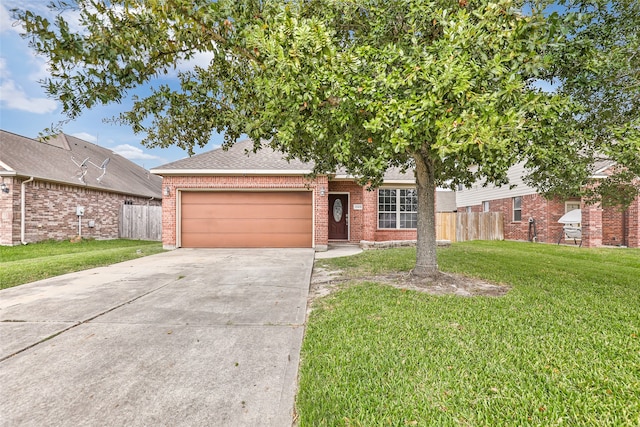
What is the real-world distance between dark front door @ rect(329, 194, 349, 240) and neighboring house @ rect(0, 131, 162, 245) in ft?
30.0

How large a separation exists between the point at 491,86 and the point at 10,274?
28.6ft

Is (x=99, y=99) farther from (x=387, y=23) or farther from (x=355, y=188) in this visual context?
(x=355, y=188)

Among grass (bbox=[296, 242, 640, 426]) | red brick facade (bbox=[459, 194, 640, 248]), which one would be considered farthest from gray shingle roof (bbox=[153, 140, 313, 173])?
red brick facade (bbox=[459, 194, 640, 248])

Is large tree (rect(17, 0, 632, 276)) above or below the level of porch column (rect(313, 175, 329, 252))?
above

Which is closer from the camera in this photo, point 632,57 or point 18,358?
point 18,358

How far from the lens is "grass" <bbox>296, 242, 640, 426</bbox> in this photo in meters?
1.92

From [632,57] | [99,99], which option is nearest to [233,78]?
[99,99]

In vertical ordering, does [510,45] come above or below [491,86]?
above

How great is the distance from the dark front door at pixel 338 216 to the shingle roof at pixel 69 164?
9.14 meters

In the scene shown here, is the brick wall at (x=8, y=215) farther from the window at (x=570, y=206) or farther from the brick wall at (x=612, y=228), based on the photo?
the brick wall at (x=612, y=228)

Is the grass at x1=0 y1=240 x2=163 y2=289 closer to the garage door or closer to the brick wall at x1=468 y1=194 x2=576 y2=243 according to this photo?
the garage door

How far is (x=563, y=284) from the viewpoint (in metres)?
5.22

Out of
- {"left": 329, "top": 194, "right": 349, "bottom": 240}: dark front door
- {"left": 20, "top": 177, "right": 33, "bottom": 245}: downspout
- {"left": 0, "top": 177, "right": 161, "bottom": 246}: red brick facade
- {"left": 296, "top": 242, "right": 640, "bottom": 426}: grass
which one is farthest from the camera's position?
{"left": 329, "top": 194, "right": 349, "bottom": 240}: dark front door

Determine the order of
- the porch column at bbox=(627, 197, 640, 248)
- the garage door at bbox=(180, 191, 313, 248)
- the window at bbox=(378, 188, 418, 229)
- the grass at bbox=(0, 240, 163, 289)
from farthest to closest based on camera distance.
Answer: the porch column at bbox=(627, 197, 640, 248), the window at bbox=(378, 188, 418, 229), the garage door at bbox=(180, 191, 313, 248), the grass at bbox=(0, 240, 163, 289)
